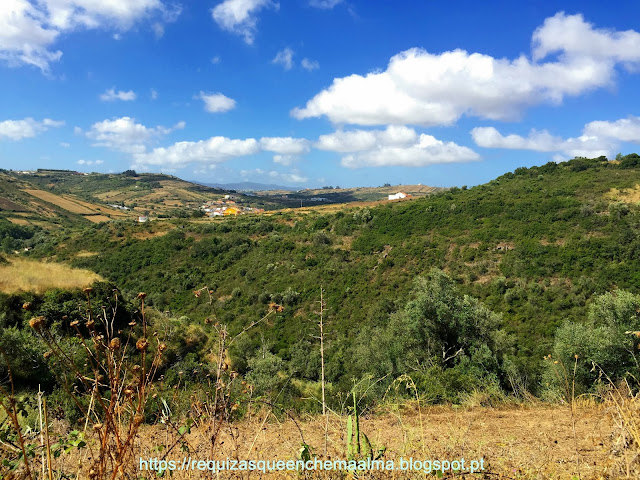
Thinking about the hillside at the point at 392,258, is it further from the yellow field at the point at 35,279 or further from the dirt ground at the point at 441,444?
the yellow field at the point at 35,279

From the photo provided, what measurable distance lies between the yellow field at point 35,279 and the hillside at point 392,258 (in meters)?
8.14

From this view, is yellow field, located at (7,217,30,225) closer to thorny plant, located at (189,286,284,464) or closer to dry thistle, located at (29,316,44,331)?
thorny plant, located at (189,286,284,464)

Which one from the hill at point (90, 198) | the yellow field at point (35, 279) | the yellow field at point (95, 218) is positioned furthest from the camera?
the yellow field at point (95, 218)

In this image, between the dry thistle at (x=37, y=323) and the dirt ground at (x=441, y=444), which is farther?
the dirt ground at (x=441, y=444)

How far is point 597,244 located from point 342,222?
22.8 meters

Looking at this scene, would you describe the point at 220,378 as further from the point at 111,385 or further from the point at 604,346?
the point at 604,346

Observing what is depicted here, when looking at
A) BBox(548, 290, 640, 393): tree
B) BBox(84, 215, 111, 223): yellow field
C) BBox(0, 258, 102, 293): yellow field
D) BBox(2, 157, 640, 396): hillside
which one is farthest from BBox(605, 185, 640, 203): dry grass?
BBox(84, 215, 111, 223): yellow field

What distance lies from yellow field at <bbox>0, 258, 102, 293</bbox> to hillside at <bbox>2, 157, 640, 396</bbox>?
8.14m

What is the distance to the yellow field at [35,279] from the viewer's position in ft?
34.3

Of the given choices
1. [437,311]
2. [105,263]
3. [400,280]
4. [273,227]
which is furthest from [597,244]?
[105,263]

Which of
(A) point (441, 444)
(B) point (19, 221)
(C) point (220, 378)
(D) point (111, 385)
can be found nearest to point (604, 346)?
(A) point (441, 444)

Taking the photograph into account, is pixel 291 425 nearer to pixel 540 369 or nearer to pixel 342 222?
pixel 540 369

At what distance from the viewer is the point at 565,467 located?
3.06 meters

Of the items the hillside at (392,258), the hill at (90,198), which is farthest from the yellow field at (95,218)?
the hillside at (392,258)
